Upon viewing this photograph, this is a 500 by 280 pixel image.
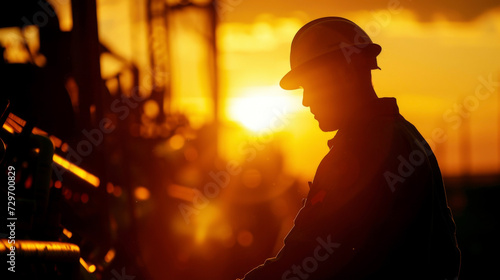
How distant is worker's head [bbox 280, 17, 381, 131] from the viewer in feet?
11.6

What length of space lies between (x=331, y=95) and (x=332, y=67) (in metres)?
0.16

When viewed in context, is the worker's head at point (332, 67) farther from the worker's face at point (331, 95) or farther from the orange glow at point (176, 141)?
the orange glow at point (176, 141)

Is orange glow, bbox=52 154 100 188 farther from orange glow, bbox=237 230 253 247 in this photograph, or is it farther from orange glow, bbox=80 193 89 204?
orange glow, bbox=237 230 253 247

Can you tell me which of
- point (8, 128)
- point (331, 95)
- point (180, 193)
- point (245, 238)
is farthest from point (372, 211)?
point (245, 238)

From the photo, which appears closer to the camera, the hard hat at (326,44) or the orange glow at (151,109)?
the hard hat at (326,44)

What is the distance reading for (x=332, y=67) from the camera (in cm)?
362

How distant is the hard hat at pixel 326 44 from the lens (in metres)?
3.69

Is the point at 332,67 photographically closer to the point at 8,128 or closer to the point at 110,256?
the point at 8,128

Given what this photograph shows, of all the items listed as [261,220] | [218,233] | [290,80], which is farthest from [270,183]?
[290,80]

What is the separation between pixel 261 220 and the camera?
27266 millimetres

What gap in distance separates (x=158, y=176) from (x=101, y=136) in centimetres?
1289

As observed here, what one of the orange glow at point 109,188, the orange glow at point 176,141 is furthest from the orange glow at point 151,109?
the orange glow at point 109,188

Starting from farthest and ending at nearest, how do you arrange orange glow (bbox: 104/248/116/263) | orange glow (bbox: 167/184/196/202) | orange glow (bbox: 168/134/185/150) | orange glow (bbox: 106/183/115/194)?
orange glow (bbox: 168/134/185/150) → orange glow (bbox: 167/184/196/202) → orange glow (bbox: 106/183/115/194) → orange glow (bbox: 104/248/116/263)

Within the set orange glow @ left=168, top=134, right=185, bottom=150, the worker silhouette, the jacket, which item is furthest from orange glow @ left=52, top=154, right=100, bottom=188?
orange glow @ left=168, top=134, right=185, bottom=150
